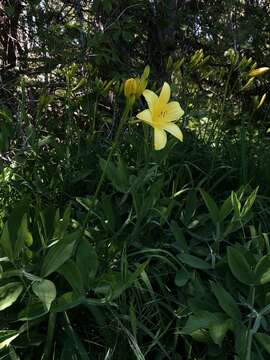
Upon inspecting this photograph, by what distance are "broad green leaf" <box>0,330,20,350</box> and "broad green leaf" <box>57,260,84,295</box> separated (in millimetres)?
160

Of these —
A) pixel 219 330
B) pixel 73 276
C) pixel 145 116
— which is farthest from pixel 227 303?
pixel 145 116

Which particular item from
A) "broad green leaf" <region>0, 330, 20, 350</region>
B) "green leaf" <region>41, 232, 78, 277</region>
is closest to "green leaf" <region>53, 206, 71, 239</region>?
"green leaf" <region>41, 232, 78, 277</region>

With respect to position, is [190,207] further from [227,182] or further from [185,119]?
[185,119]

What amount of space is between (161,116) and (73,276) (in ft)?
1.39

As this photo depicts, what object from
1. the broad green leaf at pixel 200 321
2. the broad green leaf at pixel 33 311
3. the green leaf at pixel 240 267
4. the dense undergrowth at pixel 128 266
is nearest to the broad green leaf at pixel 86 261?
the dense undergrowth at pixel 128 266

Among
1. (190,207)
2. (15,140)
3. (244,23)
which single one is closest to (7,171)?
(15,140)

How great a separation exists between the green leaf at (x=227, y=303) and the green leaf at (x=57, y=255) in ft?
1.28

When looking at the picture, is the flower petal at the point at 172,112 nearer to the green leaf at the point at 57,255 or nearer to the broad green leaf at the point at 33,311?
the green leaf at the point at 57,255

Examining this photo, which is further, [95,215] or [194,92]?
[194,92]

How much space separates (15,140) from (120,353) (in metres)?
1.30

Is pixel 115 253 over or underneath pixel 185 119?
underneath

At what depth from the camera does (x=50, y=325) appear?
1.25 metres

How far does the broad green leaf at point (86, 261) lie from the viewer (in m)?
1.27

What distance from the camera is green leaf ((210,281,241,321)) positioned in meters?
1.34
